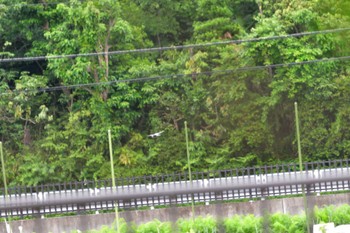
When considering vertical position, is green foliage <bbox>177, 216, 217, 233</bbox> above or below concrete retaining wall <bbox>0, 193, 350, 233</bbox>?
above

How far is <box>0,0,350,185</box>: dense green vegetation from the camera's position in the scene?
14633mm

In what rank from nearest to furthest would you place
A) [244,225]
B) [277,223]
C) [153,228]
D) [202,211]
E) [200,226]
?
[200,226] → [277,223] → [244,225] → [153,228] → [202,211]

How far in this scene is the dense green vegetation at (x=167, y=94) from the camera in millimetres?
14633

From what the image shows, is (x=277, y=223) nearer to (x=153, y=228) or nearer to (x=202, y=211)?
(x=153, y=228)

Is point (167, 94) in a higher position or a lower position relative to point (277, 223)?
higher

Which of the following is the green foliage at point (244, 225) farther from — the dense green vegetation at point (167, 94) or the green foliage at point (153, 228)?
the dense green vegetation at point (167, 94)

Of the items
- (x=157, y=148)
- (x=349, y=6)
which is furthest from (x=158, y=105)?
(x=349, y=6)

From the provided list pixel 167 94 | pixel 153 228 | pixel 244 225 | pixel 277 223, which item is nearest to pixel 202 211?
pixel 153 228

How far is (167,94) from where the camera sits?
1521 cm

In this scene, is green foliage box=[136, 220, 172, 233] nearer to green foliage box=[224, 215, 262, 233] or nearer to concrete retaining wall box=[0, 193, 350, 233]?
green foliage box=[224, 215, 262, 233]

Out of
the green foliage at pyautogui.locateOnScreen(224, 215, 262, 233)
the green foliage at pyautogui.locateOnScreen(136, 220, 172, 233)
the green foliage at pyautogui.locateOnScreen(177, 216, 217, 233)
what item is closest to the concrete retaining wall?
the green foliage at pyautogui.locateOnScreen(136, 220, 172, 233)

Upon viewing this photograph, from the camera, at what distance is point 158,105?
50.7 ft

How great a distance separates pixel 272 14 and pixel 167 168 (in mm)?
3259

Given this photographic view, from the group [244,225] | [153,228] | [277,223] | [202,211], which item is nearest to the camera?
[277,223]
